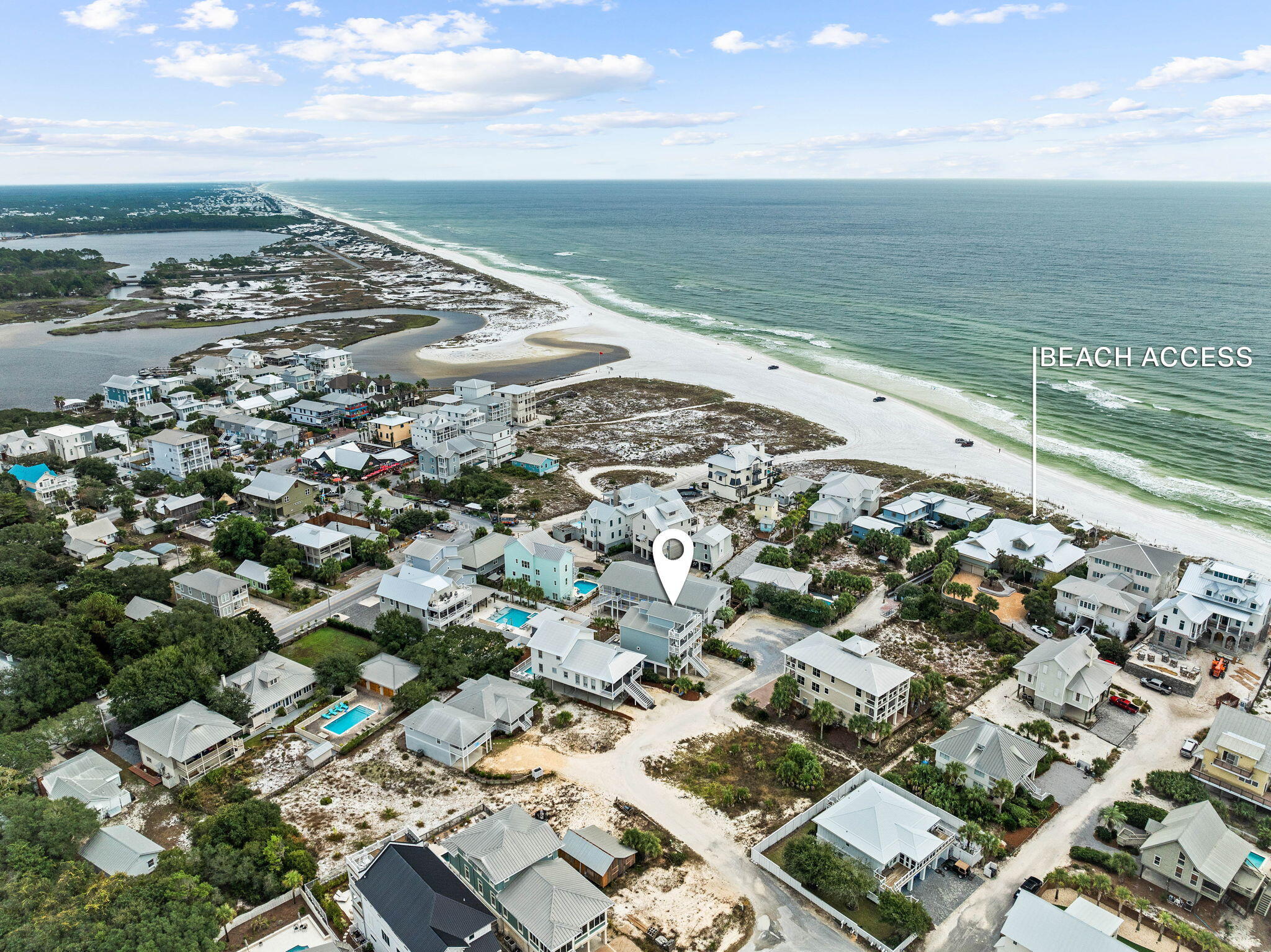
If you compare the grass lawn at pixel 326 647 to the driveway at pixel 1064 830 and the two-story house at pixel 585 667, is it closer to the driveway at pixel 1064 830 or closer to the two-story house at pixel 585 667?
the two-story house at pixel 585 667

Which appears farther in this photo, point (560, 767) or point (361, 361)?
point (361, 361)

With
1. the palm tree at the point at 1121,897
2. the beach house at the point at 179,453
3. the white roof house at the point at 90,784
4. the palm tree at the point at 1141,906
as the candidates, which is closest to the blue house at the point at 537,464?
the beach house at the point at 179,453

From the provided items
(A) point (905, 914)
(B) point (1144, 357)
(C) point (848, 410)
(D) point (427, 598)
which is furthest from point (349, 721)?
(B) point (1144, 357)

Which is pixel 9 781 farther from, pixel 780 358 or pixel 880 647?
pixel 780 358

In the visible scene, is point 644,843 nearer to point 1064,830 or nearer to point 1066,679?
point 1064,830

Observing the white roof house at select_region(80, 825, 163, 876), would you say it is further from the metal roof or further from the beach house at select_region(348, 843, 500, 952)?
the beach house at select_region(348, 843, 500, 952)

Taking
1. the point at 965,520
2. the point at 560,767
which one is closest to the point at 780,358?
the point at 965,520
